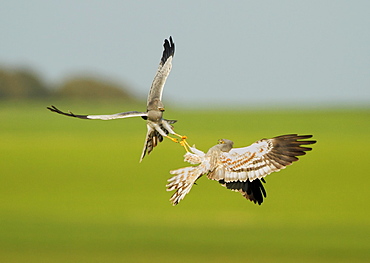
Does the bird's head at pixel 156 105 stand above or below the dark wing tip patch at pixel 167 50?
below

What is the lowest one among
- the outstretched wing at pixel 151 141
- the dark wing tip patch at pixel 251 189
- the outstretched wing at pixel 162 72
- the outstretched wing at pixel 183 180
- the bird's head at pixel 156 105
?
the outstretched wing at pixel 183 180

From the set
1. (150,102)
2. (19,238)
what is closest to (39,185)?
(19,238)

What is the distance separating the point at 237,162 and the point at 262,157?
25cm

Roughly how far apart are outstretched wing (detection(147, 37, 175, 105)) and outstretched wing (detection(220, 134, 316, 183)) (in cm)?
69

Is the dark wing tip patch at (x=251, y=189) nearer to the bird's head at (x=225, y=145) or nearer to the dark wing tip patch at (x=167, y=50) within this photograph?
the bird's head at (x=225, y=145)

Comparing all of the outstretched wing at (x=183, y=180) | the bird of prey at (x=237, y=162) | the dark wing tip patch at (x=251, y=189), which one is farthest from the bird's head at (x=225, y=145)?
the dark wing tip patch at (x=251, y=189)

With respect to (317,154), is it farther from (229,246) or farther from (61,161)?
(229,246)

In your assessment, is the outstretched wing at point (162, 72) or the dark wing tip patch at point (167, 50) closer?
the outstretched wing at point (162, 72)

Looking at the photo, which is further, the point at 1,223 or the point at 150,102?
the point at 1,223

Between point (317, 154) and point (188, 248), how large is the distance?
36.2 m

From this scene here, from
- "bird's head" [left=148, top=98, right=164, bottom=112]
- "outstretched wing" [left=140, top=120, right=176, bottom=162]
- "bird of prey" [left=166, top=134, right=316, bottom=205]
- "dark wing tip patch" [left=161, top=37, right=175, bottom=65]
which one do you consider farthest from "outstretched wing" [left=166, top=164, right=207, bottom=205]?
"dark wing tip patch" [left=161, top=37, right=175, bottom=65]

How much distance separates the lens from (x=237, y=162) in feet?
24.4

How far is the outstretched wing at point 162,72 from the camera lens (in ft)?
24.3

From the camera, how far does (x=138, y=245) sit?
4775cm
